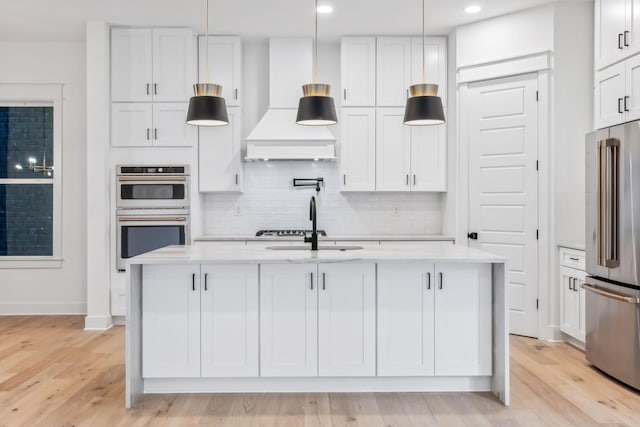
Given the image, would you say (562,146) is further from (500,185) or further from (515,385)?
(515,385)

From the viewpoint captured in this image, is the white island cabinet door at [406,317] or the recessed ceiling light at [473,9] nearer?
the white island cabinet door at [406,317]

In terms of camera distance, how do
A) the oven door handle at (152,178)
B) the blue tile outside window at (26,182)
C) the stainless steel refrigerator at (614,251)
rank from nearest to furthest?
the stainless steel refrigerator at (614,251) < the oven door handle at (152,178) < the blue tile outside window at (26,182)

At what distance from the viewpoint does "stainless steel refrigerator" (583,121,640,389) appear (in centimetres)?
319

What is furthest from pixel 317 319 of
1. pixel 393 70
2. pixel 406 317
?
pixel 393 70

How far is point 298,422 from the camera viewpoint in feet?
9.00

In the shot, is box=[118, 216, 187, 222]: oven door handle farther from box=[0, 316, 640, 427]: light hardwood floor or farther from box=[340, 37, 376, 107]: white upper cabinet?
box=[340, 37, 376, 107]: white upper cabinet

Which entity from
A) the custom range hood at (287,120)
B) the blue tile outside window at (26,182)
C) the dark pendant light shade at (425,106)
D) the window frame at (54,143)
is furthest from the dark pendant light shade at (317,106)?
the blue tile outside window at (26,182)

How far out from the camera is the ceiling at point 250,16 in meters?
4.50

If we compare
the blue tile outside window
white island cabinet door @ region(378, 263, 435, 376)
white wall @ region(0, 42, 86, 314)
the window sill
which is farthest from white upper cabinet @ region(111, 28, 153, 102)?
white island cabinet door @ region(378, 263, 435, 376)

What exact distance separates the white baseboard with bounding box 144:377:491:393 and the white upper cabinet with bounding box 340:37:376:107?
3.10m

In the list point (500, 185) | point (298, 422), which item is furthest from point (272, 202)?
point (298, 422)

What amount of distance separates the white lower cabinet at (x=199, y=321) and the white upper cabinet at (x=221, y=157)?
2316 mm

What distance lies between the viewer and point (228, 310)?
3.08 metres

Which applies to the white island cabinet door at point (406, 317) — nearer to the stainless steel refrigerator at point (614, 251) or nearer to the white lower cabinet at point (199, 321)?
the white lower cabinet at point (199, 321)
